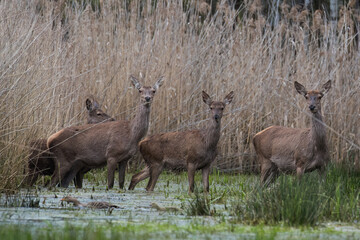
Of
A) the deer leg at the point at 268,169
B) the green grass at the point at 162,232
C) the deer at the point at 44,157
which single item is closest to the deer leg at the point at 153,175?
the deer at the point at 44,157

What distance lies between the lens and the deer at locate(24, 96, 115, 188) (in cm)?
1001

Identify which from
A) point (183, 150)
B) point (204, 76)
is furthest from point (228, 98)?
point (204, 76)

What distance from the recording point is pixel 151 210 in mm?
7512

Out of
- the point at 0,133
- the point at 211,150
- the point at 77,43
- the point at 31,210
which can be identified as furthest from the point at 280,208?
the point at 77,43

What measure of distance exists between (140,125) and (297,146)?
2.41m

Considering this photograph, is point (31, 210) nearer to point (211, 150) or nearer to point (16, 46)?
point (16, 46)

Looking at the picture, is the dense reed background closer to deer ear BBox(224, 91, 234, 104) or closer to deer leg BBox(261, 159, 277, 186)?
deer ear BBox(224, 91, 234, 104)

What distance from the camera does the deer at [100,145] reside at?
1086 centimetres

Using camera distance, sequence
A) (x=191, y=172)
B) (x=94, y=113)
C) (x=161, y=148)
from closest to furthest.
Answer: (x=191, y=172) < (x=161, y=148) < (x=94, y=113)

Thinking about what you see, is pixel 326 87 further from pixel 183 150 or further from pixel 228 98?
pixel 183 150

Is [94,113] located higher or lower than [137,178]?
higher

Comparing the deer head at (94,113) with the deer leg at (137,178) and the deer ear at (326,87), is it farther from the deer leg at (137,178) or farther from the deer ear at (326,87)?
the deer ear at (326,87)

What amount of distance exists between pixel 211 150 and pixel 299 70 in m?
3.68

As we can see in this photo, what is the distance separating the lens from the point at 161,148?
11086mm
